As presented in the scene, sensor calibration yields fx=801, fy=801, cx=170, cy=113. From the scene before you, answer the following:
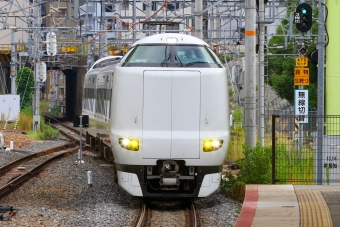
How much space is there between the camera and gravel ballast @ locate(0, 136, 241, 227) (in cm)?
1227

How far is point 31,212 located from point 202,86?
11.6 ft

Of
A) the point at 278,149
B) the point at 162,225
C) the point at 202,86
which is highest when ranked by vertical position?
the point at 202,86

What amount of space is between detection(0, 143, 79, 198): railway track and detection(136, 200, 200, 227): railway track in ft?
10.8

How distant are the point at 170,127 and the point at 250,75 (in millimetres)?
3936

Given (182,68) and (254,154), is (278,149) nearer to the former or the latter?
(254,154)

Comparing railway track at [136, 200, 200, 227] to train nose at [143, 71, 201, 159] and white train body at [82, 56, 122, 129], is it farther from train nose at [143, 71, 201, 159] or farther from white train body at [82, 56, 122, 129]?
white train body at [82, 56, 122, 129]

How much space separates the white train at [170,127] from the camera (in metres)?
13.4

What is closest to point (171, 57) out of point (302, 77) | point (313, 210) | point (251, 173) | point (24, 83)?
point (251, 173)

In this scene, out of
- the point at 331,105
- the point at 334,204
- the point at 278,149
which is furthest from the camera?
the point at 331,105

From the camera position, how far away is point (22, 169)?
21.8 metres

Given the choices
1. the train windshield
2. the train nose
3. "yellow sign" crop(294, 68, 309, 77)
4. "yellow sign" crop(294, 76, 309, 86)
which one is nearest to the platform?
the train nose

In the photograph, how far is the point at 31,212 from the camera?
12.8 m

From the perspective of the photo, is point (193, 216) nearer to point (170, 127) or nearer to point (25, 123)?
point (170, 127)

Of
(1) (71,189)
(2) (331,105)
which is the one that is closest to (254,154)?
(2) (331,105)
